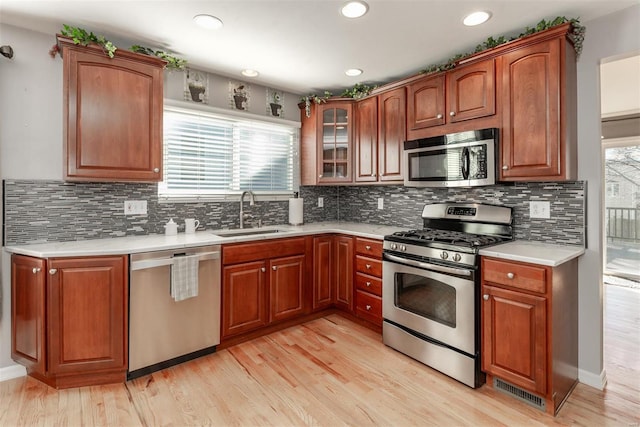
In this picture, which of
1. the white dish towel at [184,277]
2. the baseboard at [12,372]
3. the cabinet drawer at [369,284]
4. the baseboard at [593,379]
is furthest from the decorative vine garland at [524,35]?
the baseboard at [12,372]

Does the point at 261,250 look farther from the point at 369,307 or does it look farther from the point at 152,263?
the point at 369,307

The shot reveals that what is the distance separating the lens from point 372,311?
10.0 feet

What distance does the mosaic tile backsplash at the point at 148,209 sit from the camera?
230 centimetres

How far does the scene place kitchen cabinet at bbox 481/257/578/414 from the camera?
191 centimetres

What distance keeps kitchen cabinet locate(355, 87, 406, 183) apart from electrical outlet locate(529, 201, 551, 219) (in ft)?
3.59

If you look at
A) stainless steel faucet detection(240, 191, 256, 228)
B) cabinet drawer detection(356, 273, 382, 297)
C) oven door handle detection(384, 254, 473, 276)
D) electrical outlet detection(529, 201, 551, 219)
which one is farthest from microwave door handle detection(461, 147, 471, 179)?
stainless steel faucet detection(240, 191, 256, 228)

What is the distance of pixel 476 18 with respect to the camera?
2.15 m

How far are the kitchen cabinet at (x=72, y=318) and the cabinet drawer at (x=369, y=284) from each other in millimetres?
1958

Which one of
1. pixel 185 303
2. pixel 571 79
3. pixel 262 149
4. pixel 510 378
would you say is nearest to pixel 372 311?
pixel 510 378

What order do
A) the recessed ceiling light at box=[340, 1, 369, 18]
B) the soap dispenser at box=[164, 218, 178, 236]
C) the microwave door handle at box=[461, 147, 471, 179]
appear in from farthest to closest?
1. the soap dispenser at box=[164, 218, 178, 236]
2. the microwave door handle at box=[461, 147, 471, 179]
3. the recessed ceiling light at box=[340, 1, 369, 18]

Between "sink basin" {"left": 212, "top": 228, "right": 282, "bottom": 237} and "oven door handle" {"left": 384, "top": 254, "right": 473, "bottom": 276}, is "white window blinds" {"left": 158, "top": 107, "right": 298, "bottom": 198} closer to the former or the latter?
"sink basin" {"left": 212, "top": 228, "right": 282, "bottom": 237}

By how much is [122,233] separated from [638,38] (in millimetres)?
3859

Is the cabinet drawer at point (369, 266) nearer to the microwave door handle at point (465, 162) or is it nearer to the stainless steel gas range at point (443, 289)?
the stainless steel gas range at point (443, 289)

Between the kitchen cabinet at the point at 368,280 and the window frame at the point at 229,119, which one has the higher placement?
the window frame at the point at 229,119
